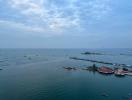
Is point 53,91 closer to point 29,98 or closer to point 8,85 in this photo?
point 29,98

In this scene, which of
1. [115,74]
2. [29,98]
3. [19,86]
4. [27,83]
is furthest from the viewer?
[115,74]

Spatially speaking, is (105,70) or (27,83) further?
(105,70)

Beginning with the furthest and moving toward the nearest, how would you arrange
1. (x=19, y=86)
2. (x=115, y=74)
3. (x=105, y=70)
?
(x=105, y=70) < (x=115, y=74) < (x=19, y=86)

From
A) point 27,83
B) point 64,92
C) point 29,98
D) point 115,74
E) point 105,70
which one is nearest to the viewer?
point 29,98

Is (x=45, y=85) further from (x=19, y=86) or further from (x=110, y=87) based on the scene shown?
(x=110, y=87)

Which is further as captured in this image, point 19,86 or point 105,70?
point 105,70

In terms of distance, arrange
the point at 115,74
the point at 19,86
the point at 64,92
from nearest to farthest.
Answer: the point at 64,92, the point at 19,86, the point at 115,74

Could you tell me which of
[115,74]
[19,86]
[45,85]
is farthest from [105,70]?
[19,86]

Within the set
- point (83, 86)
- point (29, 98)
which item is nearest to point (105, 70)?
point (83, 86)
